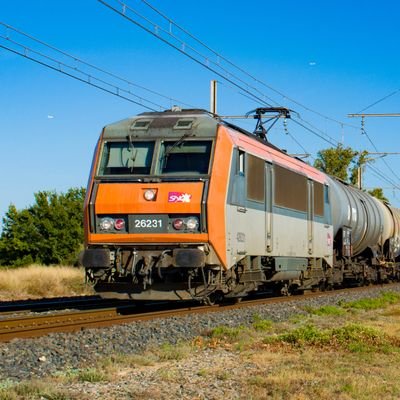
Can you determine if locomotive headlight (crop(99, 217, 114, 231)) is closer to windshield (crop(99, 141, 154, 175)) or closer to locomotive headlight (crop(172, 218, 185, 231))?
windshield (crop(99, 141, 154, 175))

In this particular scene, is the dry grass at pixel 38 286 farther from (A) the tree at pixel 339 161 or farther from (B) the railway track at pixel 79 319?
(A) the tree at pixel 339 161

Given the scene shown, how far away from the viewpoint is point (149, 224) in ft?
44.5

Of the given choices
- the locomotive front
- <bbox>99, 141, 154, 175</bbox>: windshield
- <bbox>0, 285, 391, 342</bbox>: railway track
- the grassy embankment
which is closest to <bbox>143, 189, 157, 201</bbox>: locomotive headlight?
the locomotive front

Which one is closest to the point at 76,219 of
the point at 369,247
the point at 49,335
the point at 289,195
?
the point at 369,247

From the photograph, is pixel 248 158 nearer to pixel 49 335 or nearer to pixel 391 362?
pixel 49 335

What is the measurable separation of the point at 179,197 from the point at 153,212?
0.56 meters

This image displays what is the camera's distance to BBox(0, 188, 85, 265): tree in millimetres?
57531

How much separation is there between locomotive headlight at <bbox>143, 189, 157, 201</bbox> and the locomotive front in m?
0.02

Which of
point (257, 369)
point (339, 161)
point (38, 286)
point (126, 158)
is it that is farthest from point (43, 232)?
point (257, 369)

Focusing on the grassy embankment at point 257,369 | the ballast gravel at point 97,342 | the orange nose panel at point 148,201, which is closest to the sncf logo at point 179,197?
the orange nose panel at point 148,201

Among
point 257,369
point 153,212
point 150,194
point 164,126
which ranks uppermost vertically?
point 164,126

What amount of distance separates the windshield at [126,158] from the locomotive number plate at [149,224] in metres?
0.97

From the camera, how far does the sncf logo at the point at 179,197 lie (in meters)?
13.5

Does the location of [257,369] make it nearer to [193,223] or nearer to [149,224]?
[193,223]
